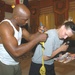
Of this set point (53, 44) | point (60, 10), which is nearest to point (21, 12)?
point (53, 44)

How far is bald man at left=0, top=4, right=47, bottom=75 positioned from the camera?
4.06 feet

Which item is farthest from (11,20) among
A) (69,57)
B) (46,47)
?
(69,57)

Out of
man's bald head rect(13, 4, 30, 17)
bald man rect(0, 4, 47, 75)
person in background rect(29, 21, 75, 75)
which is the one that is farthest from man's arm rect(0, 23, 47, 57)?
person in background rect(29, 21, 75, 75)

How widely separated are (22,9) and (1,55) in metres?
0.45

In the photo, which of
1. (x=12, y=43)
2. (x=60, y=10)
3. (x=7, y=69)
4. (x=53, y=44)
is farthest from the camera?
(x=60, y=10)

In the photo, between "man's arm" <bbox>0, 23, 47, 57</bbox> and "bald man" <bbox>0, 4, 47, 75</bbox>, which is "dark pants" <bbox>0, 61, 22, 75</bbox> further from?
"man's arm" <bbox>0, 23, 47, 57</bbox>

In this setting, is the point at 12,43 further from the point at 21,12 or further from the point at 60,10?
the point at 60,10

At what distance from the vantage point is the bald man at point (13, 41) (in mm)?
1236

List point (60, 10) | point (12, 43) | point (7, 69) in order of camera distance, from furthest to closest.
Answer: point (60, 10), point (7, 69), point (12, 43)

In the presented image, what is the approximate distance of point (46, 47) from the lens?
152 centimetres

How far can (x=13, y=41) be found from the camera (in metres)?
1.24

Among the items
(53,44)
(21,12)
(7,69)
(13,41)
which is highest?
(21,12)

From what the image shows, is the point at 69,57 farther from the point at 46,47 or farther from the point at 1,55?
the point at 1,55

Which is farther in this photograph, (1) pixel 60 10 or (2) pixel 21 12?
(1) pixel 60 10
